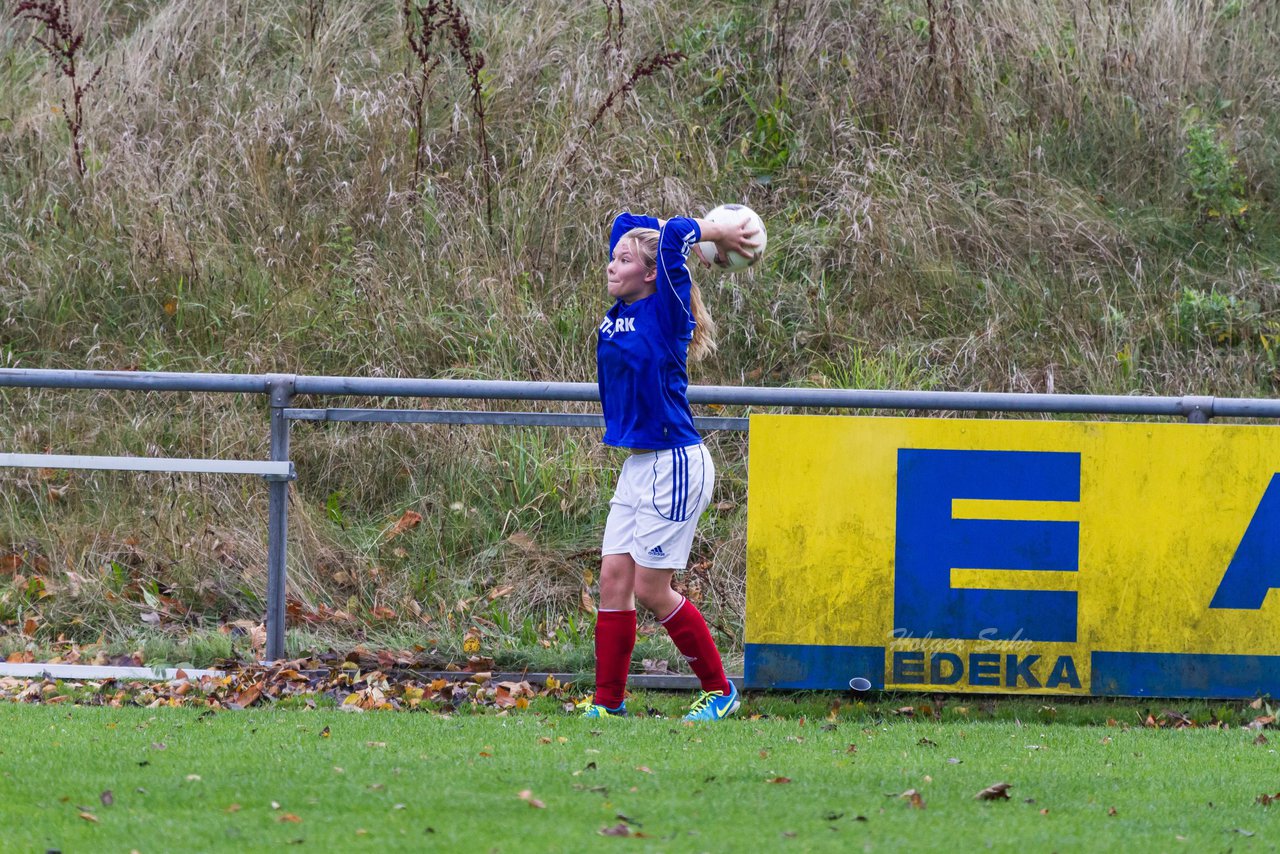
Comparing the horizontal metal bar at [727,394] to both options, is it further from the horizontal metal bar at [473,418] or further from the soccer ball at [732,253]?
the soccer ball at [732,253]

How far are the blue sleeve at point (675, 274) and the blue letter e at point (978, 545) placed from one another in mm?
1189

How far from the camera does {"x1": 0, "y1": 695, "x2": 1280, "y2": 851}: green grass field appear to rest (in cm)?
367

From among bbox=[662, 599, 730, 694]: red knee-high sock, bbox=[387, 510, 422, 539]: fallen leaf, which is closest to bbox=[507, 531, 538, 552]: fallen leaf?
bbox=[387, 510, 422, 539]: fallen leaf

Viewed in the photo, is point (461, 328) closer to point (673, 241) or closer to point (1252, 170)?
point (673, 241)

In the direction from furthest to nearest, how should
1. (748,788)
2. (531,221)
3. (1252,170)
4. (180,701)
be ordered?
(1252,170) → (531,221) → (180,701) → (748,788)

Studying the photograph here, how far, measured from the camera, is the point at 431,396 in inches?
235

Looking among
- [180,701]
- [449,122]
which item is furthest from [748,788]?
[449,122]

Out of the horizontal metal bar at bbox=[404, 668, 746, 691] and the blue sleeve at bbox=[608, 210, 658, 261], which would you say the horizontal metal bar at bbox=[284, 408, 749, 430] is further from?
the horizontal metal bar at bbox=[404, 668, 746, 691]

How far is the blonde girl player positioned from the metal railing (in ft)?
1.77

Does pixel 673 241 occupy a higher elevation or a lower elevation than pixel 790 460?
higher

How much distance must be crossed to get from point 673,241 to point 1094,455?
6.64 feet

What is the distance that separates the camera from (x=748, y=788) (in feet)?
13.8

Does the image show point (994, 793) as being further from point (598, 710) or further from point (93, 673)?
point (93, 673)

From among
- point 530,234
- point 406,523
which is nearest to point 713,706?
point 406,523
